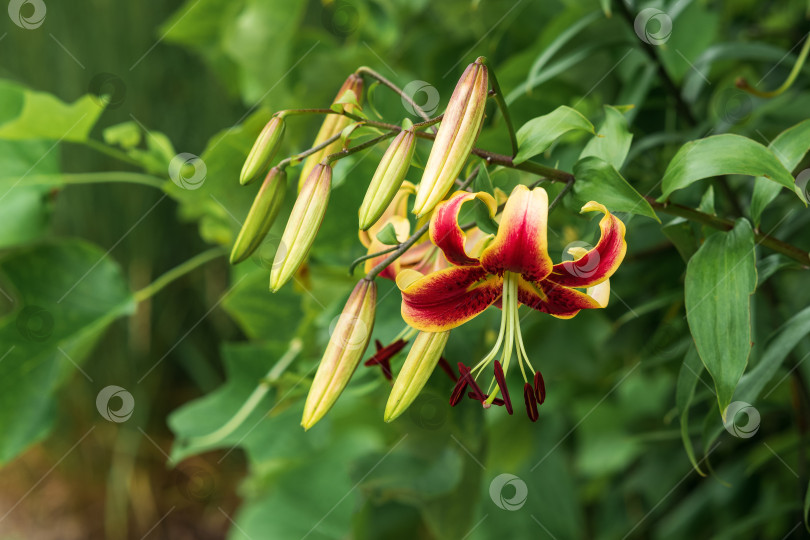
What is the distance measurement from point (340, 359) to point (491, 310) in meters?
0.22

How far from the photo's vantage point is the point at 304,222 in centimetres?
30

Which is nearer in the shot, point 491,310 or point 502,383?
point 502,383

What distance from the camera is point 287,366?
546mm

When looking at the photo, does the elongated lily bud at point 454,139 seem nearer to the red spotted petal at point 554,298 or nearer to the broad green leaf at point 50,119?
the red spotted petal at point 554,298

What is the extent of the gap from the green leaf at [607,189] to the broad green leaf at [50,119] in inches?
15.1

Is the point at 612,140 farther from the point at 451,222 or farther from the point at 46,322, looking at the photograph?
the point at 46,322

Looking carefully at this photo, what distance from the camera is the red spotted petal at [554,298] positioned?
0.32 meters

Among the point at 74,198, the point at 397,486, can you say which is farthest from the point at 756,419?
the point at 74,198

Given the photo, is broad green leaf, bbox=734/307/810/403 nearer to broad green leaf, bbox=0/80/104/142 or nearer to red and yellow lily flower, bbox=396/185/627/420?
red and yellow lily flower, bbox=396/185/627/420

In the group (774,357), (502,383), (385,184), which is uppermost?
(385,184)

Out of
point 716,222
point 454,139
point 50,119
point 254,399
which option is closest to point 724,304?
point 716,222

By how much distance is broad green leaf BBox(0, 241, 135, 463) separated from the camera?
0.62m

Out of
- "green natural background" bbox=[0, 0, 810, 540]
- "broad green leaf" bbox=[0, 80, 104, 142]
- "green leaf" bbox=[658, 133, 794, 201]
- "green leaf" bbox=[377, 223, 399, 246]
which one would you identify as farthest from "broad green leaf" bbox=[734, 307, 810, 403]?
"broad green leaf" bbox=[0, 80, 104, 142]

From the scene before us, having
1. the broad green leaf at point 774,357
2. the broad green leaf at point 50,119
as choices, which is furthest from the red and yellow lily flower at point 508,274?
the broad green leaf at point 50,119
